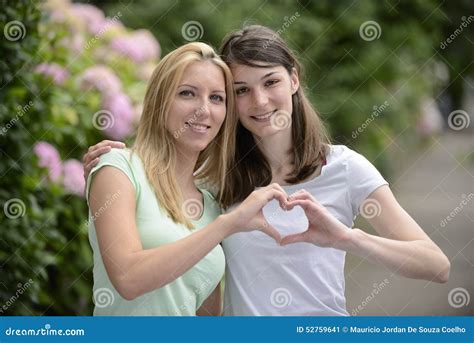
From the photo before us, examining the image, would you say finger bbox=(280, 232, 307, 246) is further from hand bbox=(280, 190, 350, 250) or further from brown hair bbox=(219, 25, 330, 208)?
brown hair bbox=(219, 25, 330, 208)

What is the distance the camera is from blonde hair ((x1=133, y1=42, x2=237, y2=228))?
212 cm

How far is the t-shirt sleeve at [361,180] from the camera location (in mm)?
2205

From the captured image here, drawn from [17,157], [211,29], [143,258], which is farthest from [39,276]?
[211,29]

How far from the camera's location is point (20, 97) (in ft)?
9.19

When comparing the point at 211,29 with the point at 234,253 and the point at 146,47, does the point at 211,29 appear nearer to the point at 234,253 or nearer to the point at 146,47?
the point at 146,47

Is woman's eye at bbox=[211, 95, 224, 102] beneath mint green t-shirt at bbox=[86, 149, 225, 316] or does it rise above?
above
